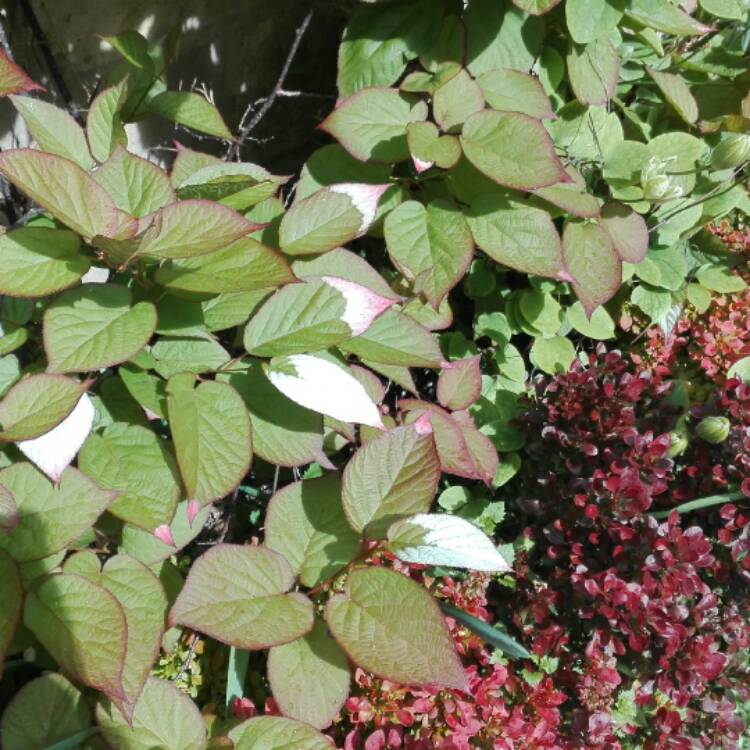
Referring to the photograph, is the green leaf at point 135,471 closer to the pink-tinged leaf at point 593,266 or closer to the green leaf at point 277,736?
the green leaf at point 277,736

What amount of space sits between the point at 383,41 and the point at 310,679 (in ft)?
3.87

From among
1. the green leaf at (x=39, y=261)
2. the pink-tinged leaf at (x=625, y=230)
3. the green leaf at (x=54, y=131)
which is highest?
the green leaf at (x=54, y=131)

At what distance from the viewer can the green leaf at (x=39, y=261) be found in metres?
0.98

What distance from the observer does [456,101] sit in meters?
1.47

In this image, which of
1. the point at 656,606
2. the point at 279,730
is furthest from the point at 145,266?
the point at 656,606

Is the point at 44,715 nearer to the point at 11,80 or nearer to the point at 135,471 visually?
the point at 135,471

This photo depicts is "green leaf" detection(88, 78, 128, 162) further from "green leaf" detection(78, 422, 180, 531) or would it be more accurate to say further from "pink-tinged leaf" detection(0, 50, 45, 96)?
"green leaf" detection(78, 422, 180, 531)

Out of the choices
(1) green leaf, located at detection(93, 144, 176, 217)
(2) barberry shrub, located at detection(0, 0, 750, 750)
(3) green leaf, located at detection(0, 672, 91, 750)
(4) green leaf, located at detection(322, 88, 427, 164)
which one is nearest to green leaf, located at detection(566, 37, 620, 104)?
(2) barberry shrub, located at detection(0, 0, 750, 750)

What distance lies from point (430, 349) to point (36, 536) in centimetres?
59

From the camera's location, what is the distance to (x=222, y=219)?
99 centimetres

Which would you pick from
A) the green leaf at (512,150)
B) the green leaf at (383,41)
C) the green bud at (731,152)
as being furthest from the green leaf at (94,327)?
the green bud at (731,152)

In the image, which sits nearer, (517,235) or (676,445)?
(517,235)

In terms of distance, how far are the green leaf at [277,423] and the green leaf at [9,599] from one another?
33 cm

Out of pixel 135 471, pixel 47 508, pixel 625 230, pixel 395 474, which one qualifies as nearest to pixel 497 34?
pixel 625 230
